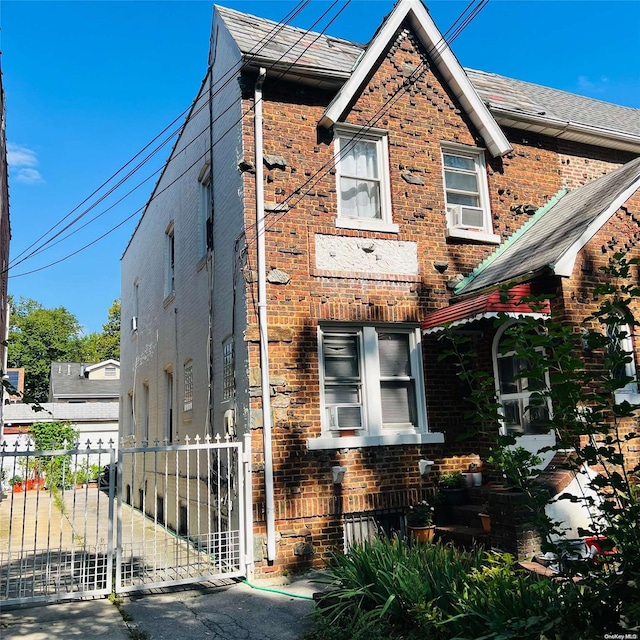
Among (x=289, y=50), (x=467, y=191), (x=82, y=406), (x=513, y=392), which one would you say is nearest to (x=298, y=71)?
(x=289, y=50)

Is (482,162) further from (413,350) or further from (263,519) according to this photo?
(263,519)

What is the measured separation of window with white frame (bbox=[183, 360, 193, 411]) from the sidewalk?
5220 mm

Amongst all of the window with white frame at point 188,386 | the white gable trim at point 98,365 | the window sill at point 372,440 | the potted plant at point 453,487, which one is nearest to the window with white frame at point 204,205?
the window with white frame at point 188,386

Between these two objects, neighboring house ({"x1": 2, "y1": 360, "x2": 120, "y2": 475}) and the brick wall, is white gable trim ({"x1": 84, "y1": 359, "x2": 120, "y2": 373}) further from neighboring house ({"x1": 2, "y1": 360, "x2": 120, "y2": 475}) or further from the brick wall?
the brick wall

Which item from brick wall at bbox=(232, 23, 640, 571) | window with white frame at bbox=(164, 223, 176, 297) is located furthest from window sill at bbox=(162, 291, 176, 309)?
brick wall at bbox=(232, 23, 640, 571)

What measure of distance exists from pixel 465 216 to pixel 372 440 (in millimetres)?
4421

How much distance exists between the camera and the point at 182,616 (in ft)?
21.6

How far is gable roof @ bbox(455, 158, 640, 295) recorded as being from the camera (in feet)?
27.3

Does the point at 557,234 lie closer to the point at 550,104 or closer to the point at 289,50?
the point at 289,50

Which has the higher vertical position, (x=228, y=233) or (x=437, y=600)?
(x=228, y=233)

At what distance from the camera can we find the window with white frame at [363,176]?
989cm

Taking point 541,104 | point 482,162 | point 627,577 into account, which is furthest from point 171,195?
point 627,577

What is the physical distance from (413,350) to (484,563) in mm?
4198

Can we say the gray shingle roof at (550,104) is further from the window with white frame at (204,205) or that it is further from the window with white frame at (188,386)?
the window with white frame at (188,386)
